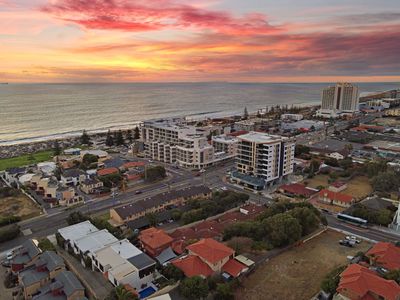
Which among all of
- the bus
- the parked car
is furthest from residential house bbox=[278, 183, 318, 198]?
the parked car

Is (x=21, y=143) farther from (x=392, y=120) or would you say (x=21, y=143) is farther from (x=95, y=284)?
(x=392, y=120)

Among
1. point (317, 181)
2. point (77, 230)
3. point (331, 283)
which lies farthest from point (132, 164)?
point (331, 283)

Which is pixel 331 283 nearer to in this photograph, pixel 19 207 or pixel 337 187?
pixel 337 187

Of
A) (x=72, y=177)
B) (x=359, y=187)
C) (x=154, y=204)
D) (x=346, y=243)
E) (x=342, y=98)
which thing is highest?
(x=342, y=98)

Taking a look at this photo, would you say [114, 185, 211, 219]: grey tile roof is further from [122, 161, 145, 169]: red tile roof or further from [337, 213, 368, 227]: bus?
[122, 161, 145, 169]: red tile roof

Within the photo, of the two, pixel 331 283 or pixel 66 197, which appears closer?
pixel 331 283
